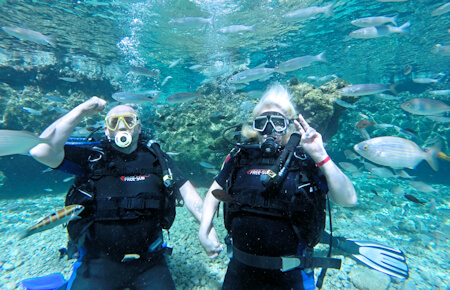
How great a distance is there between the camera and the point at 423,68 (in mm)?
21406

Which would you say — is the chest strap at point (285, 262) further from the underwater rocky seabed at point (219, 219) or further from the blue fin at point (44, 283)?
the blue fin at point (44, 283)

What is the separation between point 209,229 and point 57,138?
2.10 m

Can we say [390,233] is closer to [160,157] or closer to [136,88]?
[160,157]

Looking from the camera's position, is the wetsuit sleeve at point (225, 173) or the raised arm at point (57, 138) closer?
the raised arm at point (57, 138)

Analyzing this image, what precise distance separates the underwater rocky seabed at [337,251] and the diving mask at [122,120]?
2926 millimetres

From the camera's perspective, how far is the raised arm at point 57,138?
2.09 meters

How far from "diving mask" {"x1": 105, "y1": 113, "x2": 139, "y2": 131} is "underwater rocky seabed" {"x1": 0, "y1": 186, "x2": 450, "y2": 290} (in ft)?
9.60

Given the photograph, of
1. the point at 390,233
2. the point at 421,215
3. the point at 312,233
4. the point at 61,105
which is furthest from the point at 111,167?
the point at 61,105

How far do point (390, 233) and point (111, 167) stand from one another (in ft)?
26.8

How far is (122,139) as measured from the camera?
248 centimetres

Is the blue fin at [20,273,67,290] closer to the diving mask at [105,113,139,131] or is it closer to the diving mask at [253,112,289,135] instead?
the diving mask at [105,113,139,131]

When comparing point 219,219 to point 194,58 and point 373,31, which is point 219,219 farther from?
point 194,58

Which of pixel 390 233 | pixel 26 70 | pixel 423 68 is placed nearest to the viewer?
pixel 390 233

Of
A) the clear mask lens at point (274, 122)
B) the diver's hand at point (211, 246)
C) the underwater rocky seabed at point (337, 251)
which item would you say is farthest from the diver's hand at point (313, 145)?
the underwater rocky seabed at point (337, 251)
